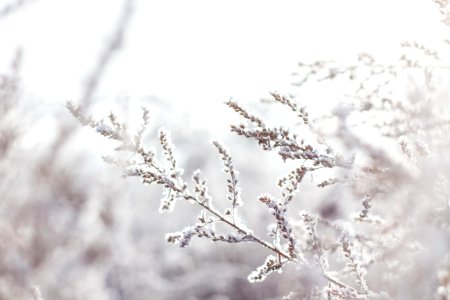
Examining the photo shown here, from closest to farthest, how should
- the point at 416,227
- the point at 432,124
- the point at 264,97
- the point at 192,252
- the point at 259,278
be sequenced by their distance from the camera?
the point at 416,227 → the point at 259,278 → the point at 432,124 → the point at 264,97 → the point at 192,252

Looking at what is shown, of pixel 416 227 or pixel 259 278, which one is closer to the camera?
pixel 416 227

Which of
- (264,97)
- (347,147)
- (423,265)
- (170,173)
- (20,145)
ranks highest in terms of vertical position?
(20,145)

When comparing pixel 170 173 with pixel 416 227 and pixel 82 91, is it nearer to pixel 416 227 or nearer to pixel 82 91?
pixel 416 227

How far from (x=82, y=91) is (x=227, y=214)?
10.1 feet

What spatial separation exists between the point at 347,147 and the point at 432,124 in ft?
1.01

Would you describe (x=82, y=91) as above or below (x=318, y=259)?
above

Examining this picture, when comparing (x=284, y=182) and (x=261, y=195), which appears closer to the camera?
(x=261, y=195)

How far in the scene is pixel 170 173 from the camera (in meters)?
1.86

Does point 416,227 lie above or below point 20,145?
below

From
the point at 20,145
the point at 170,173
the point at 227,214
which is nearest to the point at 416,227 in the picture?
the point at 227,214

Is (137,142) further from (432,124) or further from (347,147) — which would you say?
(432,124)

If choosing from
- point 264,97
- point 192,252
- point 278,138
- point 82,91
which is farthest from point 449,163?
point 192,252

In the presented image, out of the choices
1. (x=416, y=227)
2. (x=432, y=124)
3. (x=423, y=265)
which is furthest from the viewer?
(x=432, y=124)

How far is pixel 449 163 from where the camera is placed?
1.48 meters
